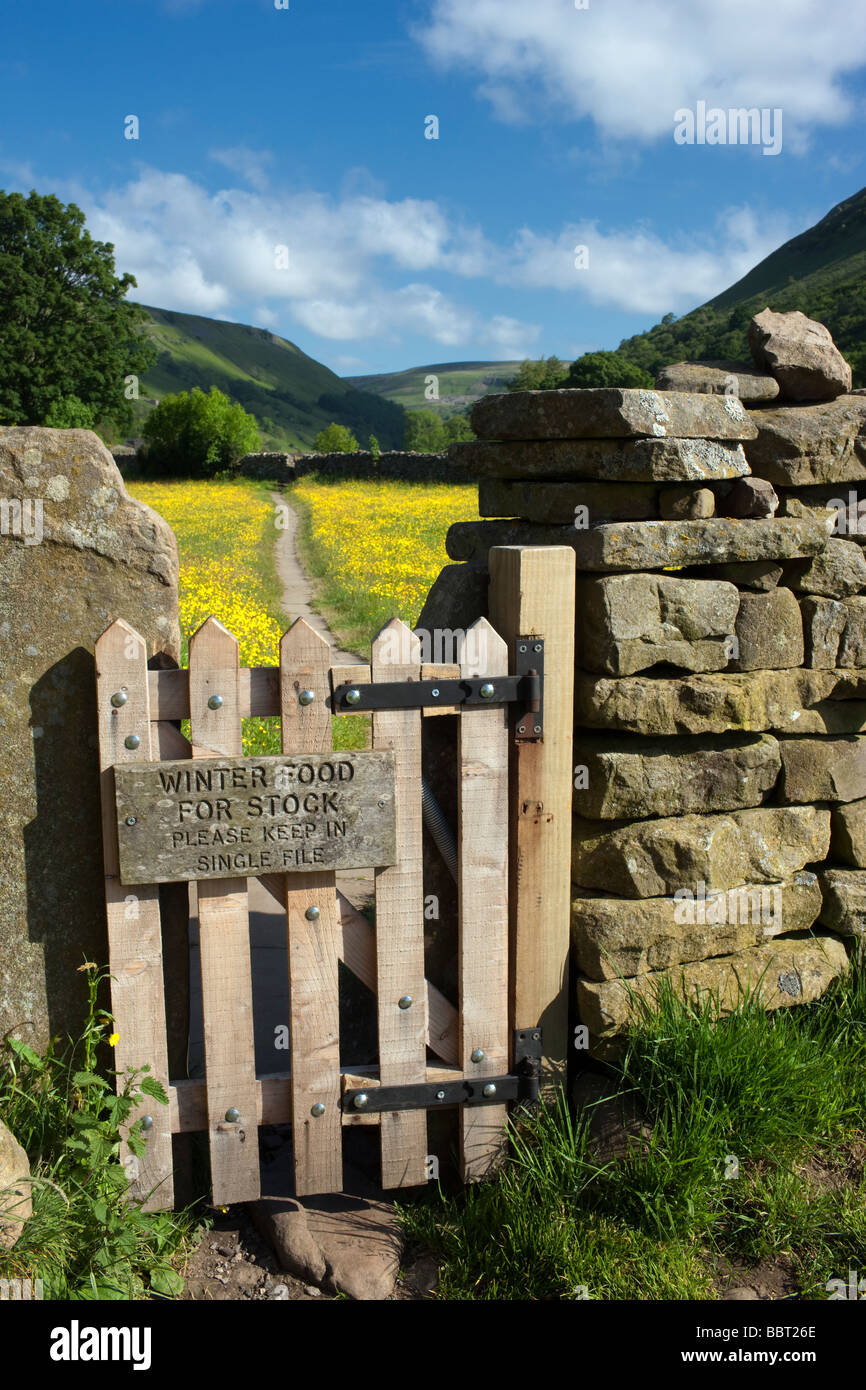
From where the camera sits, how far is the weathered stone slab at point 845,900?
150 inches

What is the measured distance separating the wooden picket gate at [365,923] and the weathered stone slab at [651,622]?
12 cm

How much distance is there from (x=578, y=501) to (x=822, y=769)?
4.53 ft

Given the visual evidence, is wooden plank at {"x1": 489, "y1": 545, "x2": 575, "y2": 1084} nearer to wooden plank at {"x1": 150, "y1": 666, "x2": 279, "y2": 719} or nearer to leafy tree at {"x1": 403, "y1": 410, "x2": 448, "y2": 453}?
wooden plank at {"x1": 150, "y1": 666, "x2": 279, "y2": 719}

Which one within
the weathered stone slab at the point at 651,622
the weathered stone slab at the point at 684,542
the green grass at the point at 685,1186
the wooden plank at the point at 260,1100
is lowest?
the green grass at the point at 685,1186

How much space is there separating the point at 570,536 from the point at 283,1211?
252cm

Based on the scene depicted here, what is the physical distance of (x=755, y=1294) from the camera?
286 centimetres

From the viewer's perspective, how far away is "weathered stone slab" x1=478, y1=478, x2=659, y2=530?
356 cm

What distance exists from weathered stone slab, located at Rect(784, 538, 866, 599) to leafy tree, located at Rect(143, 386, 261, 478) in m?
50.2

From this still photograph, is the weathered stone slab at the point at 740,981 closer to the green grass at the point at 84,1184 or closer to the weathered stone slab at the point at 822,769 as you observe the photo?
the weathered stone slab at the point at 822,769

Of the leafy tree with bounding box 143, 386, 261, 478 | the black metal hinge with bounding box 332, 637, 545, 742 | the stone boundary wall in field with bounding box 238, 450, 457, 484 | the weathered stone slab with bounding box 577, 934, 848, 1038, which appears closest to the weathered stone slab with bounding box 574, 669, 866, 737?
the black metal hinge with bounding box 332, 637, 545, 742

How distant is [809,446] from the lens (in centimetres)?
387

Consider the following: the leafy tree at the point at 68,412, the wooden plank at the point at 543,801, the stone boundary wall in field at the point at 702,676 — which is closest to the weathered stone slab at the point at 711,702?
the stone boundary wall in field at the point at 702,676

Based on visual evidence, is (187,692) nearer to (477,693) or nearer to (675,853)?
(477,693)

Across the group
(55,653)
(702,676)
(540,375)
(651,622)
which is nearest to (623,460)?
(651,622)
